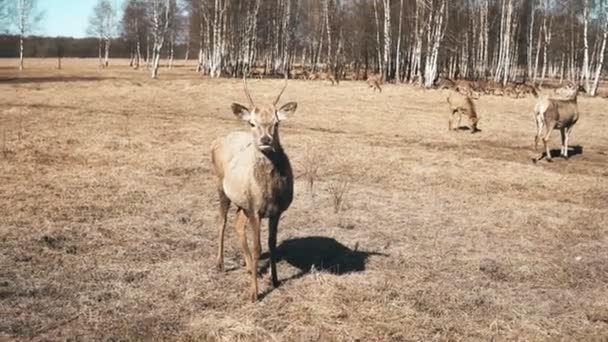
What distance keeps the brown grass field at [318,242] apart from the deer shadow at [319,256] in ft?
0.15

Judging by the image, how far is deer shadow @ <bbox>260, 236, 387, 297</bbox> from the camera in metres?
7.88

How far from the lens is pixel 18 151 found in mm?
14750

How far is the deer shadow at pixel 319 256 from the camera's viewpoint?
788cm

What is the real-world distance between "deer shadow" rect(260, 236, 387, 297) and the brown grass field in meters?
0.04

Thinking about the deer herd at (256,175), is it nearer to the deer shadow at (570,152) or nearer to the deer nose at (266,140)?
the deer nose at (266,140)

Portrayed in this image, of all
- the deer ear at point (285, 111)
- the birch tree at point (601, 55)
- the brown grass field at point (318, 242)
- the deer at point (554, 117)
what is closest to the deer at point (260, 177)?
the deer ear at point (285, 111)

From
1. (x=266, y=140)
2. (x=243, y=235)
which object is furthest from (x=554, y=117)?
(x=266, y=140)

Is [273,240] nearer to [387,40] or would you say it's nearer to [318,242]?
[318,242]

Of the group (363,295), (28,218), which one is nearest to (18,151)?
(28,218)

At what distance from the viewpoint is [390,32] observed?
176 ft

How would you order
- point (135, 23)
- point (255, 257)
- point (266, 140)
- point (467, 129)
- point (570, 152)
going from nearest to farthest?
1. point (266, 140)
2. point (255, 257)
3. point (570, 152)
4. point (467, 129)
5. point (135, 23)

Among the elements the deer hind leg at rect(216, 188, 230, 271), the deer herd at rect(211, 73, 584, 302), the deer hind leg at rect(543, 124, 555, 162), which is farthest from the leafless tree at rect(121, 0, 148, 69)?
the deer herd at rect(211, 73, 584, 302)

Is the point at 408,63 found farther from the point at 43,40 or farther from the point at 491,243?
the point at 43,40

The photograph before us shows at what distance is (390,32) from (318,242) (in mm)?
47054
